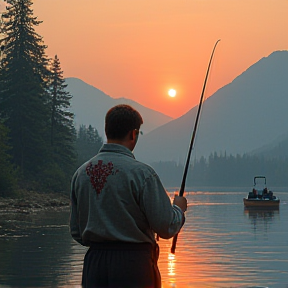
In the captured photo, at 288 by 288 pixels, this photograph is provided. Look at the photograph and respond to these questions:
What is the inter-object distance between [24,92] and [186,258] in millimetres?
53710

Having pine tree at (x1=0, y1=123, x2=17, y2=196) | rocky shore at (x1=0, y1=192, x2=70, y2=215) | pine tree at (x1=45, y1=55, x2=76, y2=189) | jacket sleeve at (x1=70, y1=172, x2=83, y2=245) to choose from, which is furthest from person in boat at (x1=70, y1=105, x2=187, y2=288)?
pine tree at (x1=45, y1=55, x2=76, y2=189)

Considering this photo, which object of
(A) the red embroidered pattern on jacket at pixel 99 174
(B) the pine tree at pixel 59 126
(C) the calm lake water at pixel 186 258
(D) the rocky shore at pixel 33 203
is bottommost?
(C) the calm lake water at pixel 186 258

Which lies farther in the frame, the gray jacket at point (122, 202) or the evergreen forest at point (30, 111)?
the evergreen forest at point (30, 111)

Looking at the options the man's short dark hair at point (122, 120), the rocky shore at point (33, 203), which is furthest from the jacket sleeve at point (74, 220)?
the rocky shore at point (33, 203)

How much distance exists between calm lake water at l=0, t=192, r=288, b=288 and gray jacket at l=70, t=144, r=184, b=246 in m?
10.9

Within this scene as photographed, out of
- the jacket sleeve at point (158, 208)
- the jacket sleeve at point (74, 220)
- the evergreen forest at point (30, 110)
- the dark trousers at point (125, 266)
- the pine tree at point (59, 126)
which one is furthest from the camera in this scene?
the pine tree at point (59, 126)

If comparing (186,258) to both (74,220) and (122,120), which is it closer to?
(74,220)

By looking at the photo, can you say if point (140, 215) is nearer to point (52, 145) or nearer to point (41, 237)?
point (41, 237)

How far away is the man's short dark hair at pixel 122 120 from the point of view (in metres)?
5.56

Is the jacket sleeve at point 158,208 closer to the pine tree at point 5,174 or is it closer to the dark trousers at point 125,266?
the dark trousers at point 125,266

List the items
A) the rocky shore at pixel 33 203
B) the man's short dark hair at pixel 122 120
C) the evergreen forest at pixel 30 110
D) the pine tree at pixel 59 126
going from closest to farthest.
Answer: the man's short dark hair at pixel 122 120, the rocky shore at pixel 33 203, the evergreen forest at pixel 30 110, the pine tree at pixel 59 126

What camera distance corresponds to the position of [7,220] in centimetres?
4419

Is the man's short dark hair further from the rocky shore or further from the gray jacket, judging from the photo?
the rocky shore

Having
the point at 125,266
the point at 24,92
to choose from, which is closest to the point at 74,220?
the point at 125,266
